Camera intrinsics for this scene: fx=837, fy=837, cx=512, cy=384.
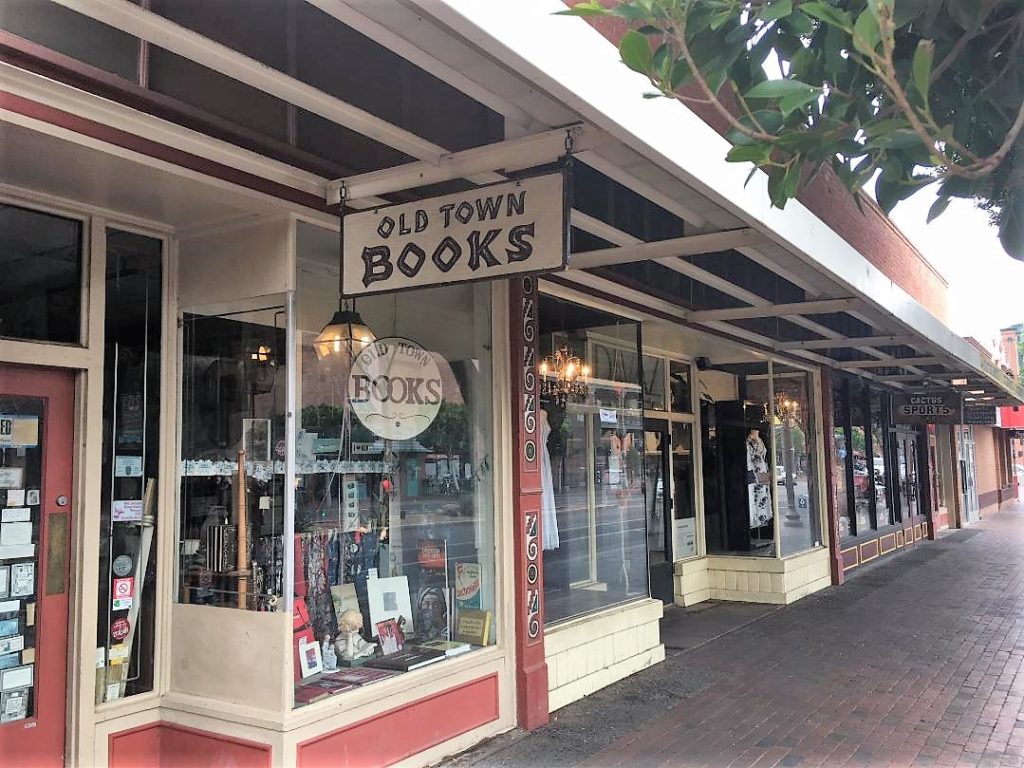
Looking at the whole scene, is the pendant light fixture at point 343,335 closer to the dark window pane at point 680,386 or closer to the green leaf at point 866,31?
the green leaf at point 866,31

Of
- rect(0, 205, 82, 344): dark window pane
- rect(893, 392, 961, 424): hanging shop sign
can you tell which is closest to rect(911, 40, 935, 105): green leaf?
rect(0, 205, 82, 344): dark window pane

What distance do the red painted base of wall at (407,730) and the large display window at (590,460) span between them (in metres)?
1.07

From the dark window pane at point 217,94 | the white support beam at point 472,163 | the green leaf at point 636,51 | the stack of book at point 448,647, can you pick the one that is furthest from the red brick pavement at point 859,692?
the green leaf at point 636,51

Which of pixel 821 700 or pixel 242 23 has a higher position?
pixel 242 23

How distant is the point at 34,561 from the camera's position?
3.93 m

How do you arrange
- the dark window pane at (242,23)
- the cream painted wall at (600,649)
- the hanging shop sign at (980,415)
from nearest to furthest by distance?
the dark window pane at (242,23) < the cream painted wall at (600,649) < the hanging shop sign at (980,415)

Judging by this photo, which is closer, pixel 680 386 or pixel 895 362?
pixel 680 386

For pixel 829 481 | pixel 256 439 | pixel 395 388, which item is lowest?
pixel 829 481

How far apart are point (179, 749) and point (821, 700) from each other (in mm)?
4525

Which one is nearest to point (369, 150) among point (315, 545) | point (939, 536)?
point (315, 545)

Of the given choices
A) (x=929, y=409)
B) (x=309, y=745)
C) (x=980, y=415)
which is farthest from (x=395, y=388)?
(x=980, y=415)

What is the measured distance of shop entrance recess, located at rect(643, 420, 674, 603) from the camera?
9.48 m

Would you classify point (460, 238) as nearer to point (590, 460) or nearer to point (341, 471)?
point (341, 471)

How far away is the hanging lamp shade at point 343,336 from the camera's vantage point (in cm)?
474
